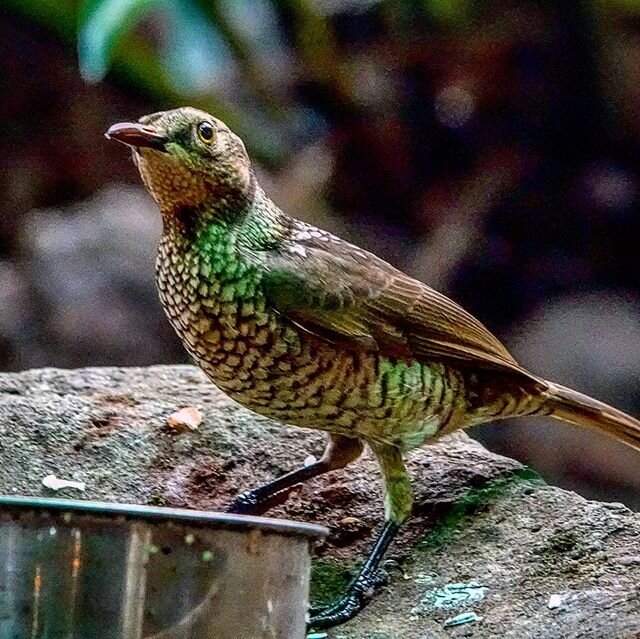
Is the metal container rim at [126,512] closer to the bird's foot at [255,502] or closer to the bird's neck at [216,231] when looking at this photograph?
the bird's neck at [216,231]

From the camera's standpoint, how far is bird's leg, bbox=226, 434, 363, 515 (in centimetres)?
302

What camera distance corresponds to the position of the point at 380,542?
2.85m

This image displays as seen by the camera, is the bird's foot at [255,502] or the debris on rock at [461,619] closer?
the debris on rock at [461,619]

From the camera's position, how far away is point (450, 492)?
3086 millimetres

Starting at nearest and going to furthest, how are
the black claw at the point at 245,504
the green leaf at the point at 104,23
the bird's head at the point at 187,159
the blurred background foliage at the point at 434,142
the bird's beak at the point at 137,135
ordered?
1. the bird's beak at the point at 137,135
2. the bird's head at the point at 187,159
3. the black claw at the point at 245,504
4. the green leaf at the point at 104,23
5. the blurred background foliage at the point at 434,142

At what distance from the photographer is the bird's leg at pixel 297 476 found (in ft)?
9.92

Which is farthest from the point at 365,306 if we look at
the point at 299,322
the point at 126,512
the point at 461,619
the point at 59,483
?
the point at 126,512

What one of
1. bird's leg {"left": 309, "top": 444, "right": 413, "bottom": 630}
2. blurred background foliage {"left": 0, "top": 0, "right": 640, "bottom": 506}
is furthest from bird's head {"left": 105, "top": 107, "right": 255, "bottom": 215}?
blurred background foliage {"left": 0, "top": 0, "right": 640, "bottom": 506}

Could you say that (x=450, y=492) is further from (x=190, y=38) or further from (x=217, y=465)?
(x=190, y=38)

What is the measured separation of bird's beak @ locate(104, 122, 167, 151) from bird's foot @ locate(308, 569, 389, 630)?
989mm

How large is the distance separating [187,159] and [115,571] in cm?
96

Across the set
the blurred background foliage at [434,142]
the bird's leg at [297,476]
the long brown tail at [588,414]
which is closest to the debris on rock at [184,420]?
the bird's leg at [297,476]

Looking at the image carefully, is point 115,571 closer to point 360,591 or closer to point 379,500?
point 360,591

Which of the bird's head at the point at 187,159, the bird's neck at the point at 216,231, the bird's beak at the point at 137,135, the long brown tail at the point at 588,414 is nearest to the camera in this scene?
the bird's beak at the point at 137,135
